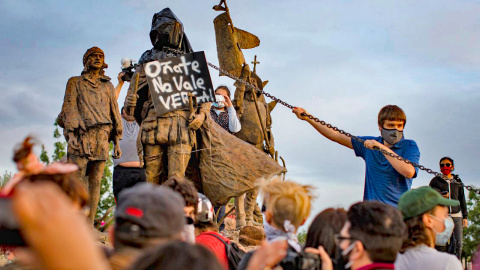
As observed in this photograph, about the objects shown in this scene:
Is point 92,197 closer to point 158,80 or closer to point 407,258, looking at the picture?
point 158,80

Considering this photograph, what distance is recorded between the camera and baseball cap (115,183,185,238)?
2.21 m

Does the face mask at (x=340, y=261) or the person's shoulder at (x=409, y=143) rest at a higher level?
the person's shoulder at (x=409, y=143)

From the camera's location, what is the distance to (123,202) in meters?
2.29

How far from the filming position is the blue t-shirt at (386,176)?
5230 mm

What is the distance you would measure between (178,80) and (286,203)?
541 centimetres

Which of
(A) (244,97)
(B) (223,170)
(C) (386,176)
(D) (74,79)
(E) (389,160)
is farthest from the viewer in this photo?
(A) (244,97)

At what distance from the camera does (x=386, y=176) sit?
532 cm

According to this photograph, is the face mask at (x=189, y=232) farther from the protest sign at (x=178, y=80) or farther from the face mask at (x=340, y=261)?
the protest sign at (x=178, y=80)

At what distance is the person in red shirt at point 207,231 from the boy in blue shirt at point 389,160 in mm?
1695

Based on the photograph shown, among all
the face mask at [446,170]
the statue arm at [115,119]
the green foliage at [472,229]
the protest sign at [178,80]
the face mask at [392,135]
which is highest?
the protest sign at [178,80]

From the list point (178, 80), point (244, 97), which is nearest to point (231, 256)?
point (178, 80)

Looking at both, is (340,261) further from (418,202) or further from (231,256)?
(231,256)

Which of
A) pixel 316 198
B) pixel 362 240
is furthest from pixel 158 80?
pixel 362 240

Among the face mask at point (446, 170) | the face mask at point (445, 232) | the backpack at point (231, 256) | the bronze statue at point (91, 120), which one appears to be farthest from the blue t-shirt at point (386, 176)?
the bronze statue at point (91, 120)
